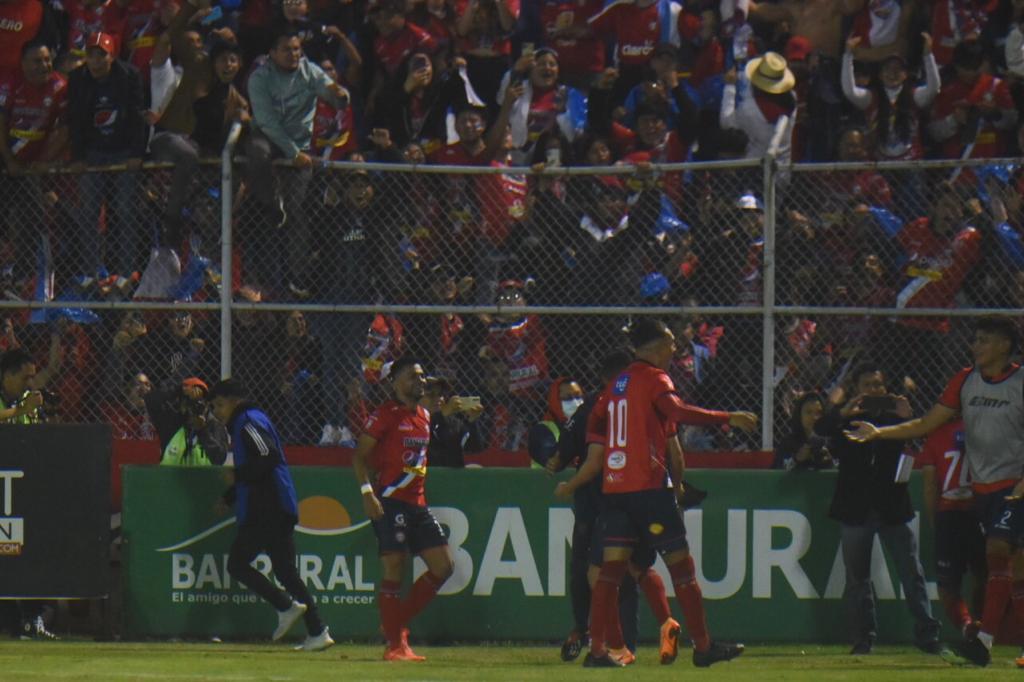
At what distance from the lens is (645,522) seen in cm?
1026

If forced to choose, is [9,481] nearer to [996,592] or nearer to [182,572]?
[182,572]

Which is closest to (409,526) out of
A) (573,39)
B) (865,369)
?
(865,369)

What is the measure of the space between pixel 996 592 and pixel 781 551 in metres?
2.34

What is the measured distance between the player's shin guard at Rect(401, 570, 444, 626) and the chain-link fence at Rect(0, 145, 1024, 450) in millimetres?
1752

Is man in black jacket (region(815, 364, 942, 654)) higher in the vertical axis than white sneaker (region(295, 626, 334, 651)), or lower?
higher

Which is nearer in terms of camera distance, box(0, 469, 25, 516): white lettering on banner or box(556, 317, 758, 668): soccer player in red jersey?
box(556, 317, 758, 668): soccer player in red jersey

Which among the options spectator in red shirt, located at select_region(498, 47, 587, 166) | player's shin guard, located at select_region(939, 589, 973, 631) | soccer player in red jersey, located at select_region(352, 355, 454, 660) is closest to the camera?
player's shin guard, located at select_region(939, 589, 973, 631)

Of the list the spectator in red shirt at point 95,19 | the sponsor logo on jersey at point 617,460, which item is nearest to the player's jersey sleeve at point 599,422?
the sponsor logo on jersey at point 617,460

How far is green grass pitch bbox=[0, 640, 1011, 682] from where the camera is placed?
980 cm

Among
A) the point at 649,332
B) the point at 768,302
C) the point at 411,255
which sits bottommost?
the point at 649,332

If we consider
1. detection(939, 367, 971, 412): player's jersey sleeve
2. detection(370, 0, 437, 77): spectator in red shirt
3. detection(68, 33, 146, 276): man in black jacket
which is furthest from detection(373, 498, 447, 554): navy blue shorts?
detection(370, 0, 437, 77): spectator in red shirt

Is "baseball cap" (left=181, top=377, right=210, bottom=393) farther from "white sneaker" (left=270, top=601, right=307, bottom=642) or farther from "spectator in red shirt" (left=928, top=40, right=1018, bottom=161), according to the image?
"spectator in red shirt" (left=928, top=40, right=1018, bottom=161)

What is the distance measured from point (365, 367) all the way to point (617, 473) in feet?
10.2

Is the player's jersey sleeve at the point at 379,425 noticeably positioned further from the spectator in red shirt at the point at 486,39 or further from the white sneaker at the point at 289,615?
the spectator in red shirt at the point at 486,39
